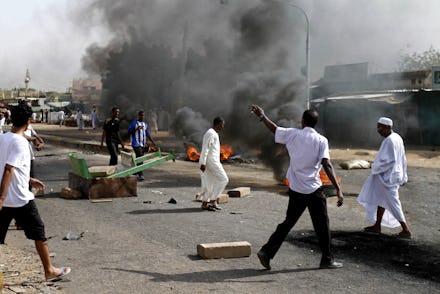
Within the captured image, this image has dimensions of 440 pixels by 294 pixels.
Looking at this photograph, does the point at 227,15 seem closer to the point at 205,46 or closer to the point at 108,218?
the point at 205,46

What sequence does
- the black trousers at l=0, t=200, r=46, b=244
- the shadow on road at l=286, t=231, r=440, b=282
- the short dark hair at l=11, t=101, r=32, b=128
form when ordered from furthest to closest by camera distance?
1. the shadow on road at l=286, t=231, r=440, b=282
2. the short dark hair at l=11, t=101, r=32, b=128
3. the black trousers at l=0, t=200, r=46, b=244

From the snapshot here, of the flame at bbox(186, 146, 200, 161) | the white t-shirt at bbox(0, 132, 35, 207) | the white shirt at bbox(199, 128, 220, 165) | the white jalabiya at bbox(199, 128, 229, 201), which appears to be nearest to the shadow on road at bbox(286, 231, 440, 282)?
the white jalabiya at bbox(199, 128, 229, 201)

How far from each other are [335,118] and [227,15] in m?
8.49

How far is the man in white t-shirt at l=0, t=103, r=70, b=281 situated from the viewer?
4.73 meters

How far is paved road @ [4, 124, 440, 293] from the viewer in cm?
532

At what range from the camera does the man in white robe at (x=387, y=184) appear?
7585 mm

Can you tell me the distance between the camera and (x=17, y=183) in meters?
4.84

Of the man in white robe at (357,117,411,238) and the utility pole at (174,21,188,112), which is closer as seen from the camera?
the man in white robe at (357,117,411,238)

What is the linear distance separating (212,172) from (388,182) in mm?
3126

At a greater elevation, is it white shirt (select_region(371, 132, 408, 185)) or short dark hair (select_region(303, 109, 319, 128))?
short dark hair (select_region(303, 109, 319, 128))

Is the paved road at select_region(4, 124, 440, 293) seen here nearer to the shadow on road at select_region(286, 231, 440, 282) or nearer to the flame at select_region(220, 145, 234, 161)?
the shadow on road at select_region(286, 231, 440, 282)

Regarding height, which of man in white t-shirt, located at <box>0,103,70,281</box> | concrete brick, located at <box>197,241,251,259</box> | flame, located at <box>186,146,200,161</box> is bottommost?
concrete brick, located at <box>197,241,251,259</box>

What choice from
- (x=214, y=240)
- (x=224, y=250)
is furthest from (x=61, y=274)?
(x=214, y=240)

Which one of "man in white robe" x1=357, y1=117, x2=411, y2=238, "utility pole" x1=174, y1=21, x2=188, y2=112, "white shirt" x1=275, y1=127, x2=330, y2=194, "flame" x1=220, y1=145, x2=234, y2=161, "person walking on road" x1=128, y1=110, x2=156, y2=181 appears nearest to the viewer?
"white shirt" x1=275, y1=127, x2=330, y2=194
